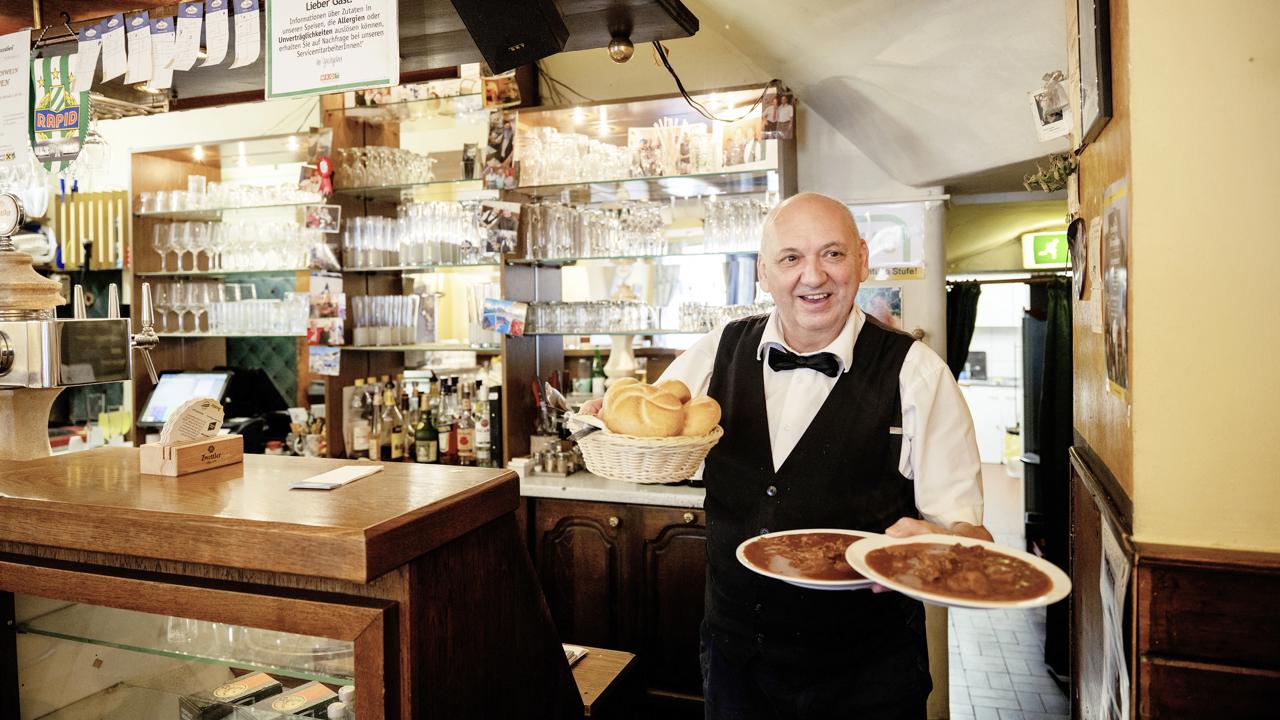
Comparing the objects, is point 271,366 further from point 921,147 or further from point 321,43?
point 921,147

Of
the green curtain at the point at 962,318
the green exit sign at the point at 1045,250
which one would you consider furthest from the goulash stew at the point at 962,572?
the green exit sign at the point at 1045,250

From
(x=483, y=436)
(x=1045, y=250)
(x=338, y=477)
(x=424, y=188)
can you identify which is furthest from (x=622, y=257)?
(x=1045, y=250)

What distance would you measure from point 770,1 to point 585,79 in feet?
5.66

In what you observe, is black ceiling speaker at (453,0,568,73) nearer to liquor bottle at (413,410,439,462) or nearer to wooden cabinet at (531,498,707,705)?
wooden cabinet at (531,498,707,705)

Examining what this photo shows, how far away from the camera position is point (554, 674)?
1.62m

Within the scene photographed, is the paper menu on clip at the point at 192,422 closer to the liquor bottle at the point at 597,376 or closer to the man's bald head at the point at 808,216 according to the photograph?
the man's bald head at the point at 808,216

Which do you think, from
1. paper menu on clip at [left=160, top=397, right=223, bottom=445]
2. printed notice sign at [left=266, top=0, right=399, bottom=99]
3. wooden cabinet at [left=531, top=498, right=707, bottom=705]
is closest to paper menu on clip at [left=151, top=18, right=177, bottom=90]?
printed notice sign at [left=266, top=0, right=399, bottom=99]

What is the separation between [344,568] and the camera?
3.97 feet

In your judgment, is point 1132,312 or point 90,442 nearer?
point 1132,312

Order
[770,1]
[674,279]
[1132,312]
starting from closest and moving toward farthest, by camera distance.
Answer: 1. [1132,312]
2. [770,1]
3. [674,279]

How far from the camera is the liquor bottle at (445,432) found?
A: 13.5 ft

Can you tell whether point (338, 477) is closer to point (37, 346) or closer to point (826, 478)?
point (37, 346)

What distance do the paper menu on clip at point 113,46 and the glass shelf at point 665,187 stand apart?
175cm

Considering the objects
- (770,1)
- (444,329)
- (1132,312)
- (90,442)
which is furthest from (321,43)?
(90,442)
